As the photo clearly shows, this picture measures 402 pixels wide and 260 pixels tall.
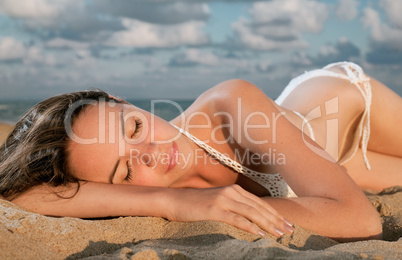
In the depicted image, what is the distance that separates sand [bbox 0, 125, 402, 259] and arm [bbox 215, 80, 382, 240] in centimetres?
12

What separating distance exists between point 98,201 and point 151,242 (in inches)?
23.5

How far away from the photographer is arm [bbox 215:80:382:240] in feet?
7.06

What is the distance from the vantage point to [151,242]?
182cm

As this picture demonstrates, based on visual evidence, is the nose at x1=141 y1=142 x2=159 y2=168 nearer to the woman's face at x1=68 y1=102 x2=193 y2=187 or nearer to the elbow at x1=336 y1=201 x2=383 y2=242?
the woman's face at x1=68 y1=102 x2=193 y2=187

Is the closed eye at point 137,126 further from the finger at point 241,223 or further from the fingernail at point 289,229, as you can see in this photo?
the fingernail at point 289,229

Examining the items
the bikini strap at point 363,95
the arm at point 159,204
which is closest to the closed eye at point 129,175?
the arm at point 159,204

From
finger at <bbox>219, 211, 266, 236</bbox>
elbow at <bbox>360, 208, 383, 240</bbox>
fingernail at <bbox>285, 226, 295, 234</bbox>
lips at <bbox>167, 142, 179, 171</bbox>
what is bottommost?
elbow at <bbox>360, 208, 383, 240</bbox>

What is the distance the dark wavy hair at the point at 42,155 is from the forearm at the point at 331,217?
1.33 m

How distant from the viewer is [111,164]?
7.72 feet

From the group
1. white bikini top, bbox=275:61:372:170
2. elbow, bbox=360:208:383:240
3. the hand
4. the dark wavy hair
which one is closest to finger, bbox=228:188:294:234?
the hand

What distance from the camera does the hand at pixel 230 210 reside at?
6.51 feet

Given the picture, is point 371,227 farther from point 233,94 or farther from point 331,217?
point 233,94

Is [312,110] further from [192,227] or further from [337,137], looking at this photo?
[192,227]

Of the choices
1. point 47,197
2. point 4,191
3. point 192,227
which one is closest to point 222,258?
point 192,227
